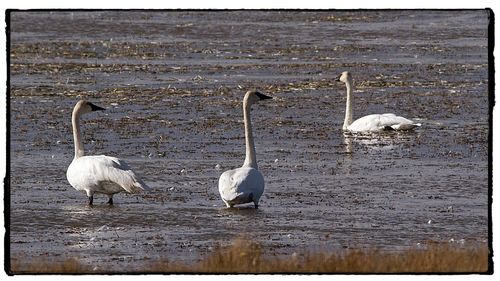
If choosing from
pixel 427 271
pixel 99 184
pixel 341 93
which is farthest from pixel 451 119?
pixel 427 271

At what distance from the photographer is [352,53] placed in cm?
2380

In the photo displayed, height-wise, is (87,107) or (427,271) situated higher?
(87,107)

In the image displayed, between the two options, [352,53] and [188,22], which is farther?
[188,22]

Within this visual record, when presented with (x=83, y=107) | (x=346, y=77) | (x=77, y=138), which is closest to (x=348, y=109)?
(x=346, y=77)

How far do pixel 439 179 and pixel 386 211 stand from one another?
1668 millimetres

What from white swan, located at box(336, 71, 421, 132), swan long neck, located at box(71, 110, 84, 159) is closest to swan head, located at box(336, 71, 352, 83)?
white swan, located at box(336, 71, 421, 132)

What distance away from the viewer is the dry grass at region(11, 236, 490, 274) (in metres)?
10.6

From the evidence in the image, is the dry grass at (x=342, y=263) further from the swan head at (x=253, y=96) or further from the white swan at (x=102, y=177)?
the swan head at (x=253, y=96)

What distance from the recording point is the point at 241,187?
43.6 feet

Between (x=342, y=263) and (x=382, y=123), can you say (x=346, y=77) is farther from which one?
(x=342, y=263)

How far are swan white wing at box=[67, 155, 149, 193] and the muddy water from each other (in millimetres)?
213

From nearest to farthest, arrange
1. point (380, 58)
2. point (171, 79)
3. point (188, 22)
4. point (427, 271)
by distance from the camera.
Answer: point (427, 271)
point (171, 79)
point (380, 58)
point (188, 22)

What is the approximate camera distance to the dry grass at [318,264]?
10.6m

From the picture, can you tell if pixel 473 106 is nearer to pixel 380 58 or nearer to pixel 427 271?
pixel 380 58
